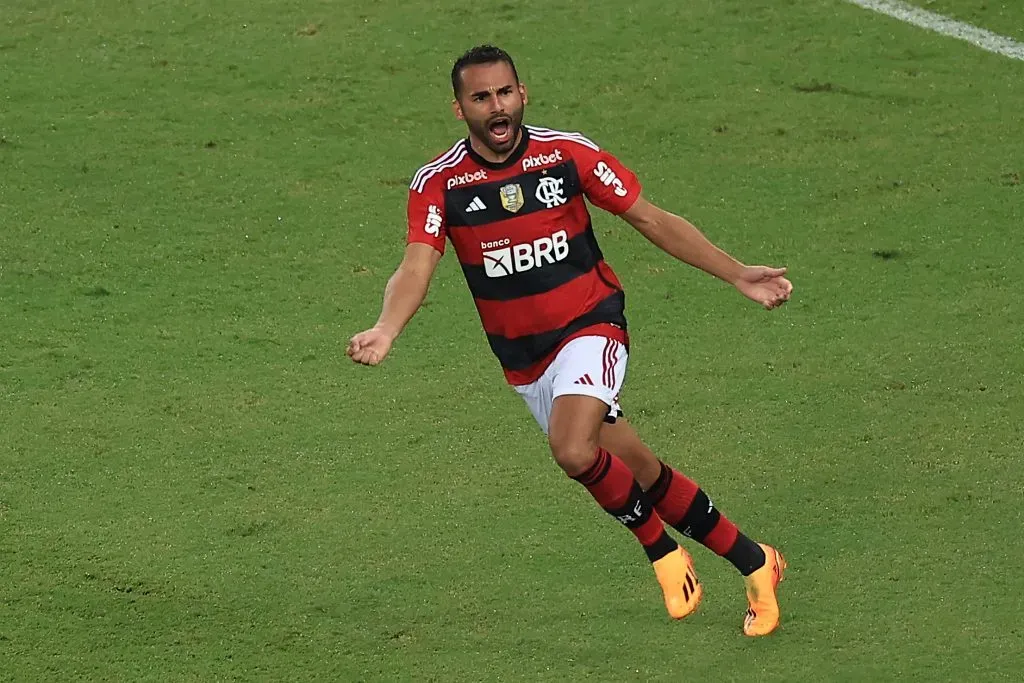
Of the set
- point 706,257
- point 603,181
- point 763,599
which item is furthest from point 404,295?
point 763,599

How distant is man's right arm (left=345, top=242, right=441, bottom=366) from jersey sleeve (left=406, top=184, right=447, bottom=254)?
3 cm

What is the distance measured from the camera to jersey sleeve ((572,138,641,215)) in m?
5.66

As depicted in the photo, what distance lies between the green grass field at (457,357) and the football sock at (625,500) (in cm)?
47

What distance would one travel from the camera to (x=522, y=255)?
5.62m

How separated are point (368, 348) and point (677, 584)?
4.90 ft

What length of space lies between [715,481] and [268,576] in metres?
1.93

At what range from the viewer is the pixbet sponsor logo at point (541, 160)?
5.61 meters

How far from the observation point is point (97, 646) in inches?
237

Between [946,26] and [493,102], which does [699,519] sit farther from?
[946,26]

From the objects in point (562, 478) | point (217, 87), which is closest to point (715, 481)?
point (562, 478)

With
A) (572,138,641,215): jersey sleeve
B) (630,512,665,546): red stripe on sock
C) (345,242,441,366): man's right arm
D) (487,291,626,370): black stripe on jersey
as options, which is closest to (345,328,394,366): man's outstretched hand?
(345,242,441,366): man's right arm

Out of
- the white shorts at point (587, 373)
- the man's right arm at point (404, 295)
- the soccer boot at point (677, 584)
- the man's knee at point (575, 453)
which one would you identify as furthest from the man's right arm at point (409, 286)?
the soccer boot at point (677, 584)

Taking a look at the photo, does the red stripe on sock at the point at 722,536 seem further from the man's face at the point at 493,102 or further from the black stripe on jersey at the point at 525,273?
the man's face at the point at 493,102

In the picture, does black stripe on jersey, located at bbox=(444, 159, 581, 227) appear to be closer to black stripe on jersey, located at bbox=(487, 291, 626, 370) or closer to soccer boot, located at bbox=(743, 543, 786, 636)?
black stripe on jersey, located at bbox=(487, 291, 626, 370)
